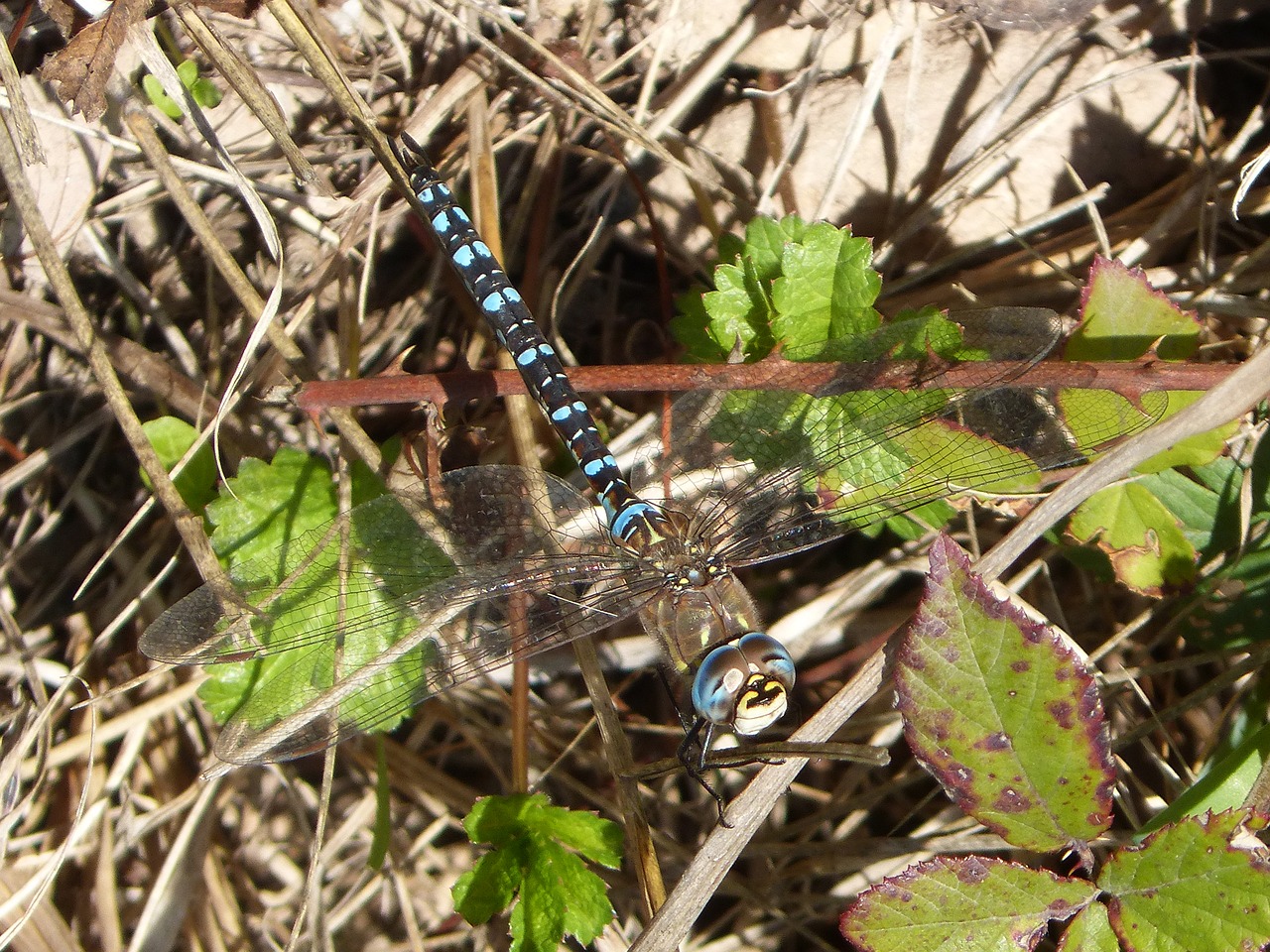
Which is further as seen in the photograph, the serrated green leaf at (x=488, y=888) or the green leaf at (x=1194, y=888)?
the serrated green leaf at (x=488, y=888)

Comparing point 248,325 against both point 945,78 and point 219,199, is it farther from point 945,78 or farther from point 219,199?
point 945,78

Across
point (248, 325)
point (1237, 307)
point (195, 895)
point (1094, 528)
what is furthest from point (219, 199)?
point (1237, 307)

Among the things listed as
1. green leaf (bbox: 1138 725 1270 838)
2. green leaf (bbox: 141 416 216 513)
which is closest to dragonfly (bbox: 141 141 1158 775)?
green leaf (bbox: 141 416 216 513)

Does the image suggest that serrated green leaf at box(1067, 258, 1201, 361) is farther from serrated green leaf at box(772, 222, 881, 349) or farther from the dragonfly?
serrated green leaf at box(772, 222, 881, 349)

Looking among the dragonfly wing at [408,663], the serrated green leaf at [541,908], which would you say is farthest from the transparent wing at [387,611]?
the serrated green leaf at [541,908]

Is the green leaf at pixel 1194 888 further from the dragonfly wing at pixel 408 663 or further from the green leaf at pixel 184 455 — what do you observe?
the green leaf at pixel 184 455

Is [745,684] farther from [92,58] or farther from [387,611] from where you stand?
[92,58]
